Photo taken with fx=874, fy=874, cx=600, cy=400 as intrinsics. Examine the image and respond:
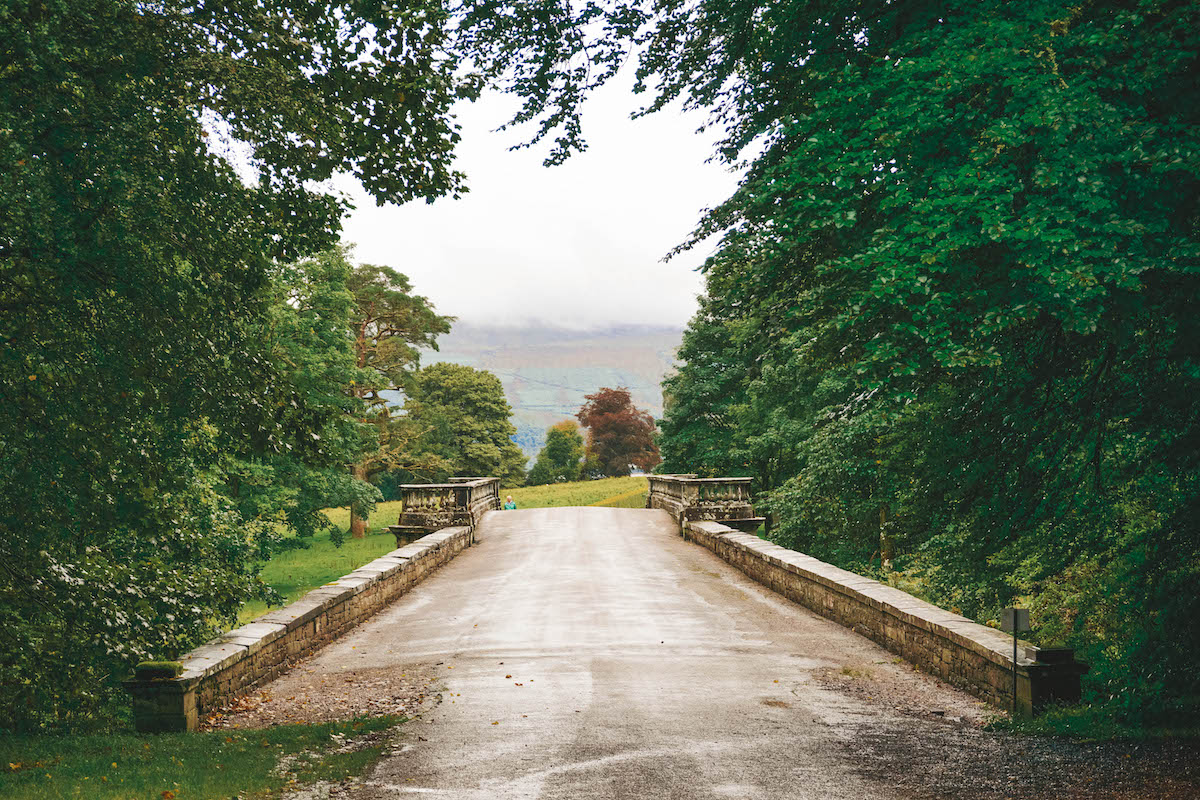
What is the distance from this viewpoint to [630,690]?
7992 millimetres

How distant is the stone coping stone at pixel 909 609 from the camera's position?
7512mm

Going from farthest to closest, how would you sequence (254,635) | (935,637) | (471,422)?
(471,422) → (254,635) → (935,637)

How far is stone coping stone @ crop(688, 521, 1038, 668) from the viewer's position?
7.51m

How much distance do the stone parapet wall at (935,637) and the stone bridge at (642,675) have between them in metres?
0.02

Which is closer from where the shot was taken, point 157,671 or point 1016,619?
point 1016,619

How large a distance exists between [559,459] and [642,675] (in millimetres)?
73536

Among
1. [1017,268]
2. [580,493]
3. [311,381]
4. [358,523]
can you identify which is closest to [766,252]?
[1017,268]

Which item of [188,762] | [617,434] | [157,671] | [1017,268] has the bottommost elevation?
[188,762]

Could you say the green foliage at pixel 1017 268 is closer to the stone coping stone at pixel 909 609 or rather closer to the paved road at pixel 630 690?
the stone coping stone at pixel 909 609

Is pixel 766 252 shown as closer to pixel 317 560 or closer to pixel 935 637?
pixel 935 637

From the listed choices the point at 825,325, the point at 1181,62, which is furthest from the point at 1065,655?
the point at 1181,62

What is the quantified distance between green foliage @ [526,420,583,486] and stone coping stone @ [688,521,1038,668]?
62567 mm

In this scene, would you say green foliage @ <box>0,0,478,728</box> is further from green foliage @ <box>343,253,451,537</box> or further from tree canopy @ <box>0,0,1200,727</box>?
green foliage @ <box>343,253,451,537</box>

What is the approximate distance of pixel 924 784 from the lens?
5.38m
